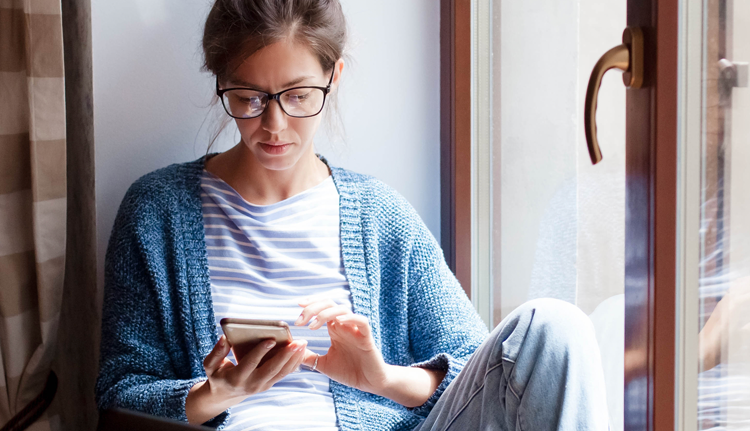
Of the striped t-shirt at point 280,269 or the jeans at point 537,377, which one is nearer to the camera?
the jeans at point 537,377

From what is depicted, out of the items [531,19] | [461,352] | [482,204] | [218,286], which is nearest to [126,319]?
[218,286]

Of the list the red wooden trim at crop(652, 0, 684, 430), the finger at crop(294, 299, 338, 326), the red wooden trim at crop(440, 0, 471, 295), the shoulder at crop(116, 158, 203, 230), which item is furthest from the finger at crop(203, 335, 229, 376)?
the red wooden trim at crop(440, 0, 471, 295)

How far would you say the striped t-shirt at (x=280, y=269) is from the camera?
106 centimetres

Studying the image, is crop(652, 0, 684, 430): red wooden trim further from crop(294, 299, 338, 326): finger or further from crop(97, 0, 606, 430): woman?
crop(294, 299, 338, 326): finger

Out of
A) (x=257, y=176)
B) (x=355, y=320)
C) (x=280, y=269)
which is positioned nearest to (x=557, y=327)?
(x=355, y=320)

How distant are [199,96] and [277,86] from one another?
38 centimetres

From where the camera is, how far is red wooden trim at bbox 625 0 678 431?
A: 0.74 metres

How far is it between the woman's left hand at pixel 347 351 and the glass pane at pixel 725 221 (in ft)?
1.54

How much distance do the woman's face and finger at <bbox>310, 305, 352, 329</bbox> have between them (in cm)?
29

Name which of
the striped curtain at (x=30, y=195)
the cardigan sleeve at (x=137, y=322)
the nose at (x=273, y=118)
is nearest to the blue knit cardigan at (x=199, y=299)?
the cardigan sleeve at (x=137, y=322)

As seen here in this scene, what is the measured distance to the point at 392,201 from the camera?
125 cm

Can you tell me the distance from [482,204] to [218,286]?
2.10ft

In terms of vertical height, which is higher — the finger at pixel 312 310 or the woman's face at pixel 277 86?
the woman's face at pixel 277 86

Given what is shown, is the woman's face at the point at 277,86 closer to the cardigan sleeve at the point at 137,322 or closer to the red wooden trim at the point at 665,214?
the cardigan sleeve at the point at 137,322
